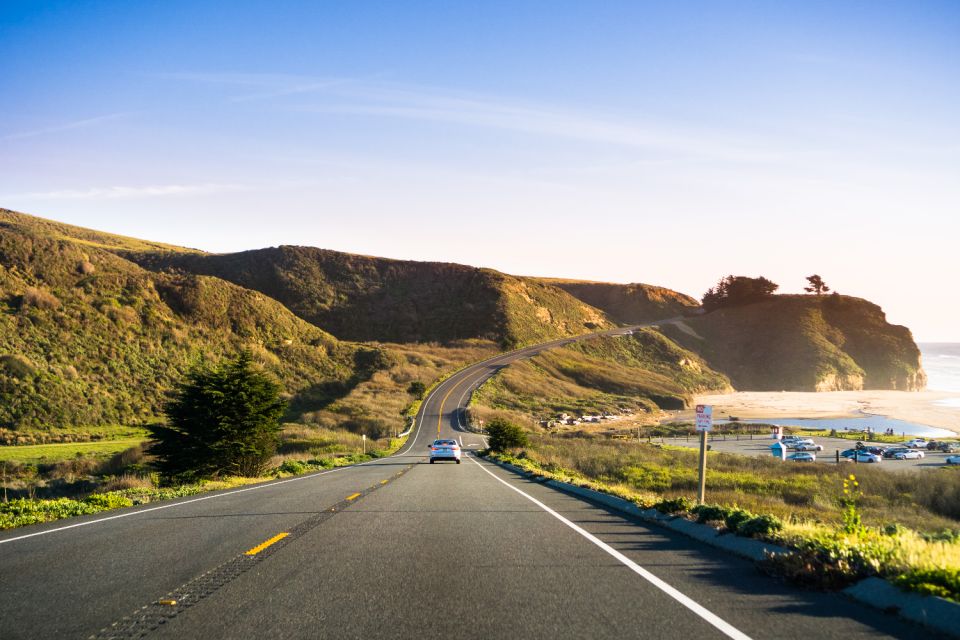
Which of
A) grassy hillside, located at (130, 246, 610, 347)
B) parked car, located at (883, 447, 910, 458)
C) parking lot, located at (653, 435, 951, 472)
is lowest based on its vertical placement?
parking lot, located at (653, 435, 951, 472)

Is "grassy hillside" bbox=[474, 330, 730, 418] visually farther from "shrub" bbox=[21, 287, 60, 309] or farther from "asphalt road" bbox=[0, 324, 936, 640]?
"asphalt road" bbox=[0, 324, 936, 640]

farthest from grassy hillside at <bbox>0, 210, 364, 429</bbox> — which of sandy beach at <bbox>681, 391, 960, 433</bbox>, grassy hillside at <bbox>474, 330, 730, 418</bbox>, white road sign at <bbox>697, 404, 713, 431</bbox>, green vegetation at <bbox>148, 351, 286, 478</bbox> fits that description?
sandy beach at <bbox>681, 391, 960, 433</bbox>

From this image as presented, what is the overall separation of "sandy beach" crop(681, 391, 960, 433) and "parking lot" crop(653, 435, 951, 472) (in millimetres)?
27861

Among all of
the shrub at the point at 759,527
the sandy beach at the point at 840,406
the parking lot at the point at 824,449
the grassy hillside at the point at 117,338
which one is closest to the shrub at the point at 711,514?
the shrub at the point at 759,527

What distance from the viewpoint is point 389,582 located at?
6762 millimetres

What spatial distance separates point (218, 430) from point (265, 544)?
69.2ft

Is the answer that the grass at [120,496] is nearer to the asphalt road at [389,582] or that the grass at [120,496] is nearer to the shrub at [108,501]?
the shrub at [108,501]

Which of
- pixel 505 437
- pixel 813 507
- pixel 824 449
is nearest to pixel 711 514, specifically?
pixel 813 507

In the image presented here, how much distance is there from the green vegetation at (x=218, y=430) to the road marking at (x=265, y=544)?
19.6 metres

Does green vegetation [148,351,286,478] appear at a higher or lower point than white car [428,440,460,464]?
higher

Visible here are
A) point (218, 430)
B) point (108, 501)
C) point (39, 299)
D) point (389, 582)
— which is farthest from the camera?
point (39, 299)

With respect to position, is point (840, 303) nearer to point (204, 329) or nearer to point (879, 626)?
point (204, 329)

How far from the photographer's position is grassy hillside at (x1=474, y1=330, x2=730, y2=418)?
10500 centimetres

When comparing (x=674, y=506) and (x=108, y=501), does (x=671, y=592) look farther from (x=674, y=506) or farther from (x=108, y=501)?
(x=108, y=501)
